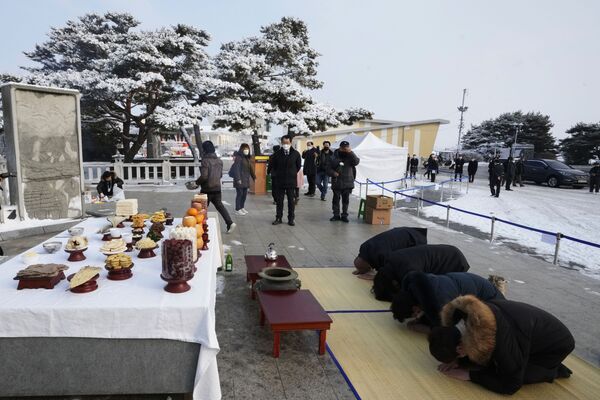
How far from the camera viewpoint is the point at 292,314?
3174 mm

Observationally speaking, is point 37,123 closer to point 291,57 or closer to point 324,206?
point 324,206

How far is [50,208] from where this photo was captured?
7012 mm

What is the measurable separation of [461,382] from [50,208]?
7.19m

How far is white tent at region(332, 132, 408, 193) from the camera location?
1698cm

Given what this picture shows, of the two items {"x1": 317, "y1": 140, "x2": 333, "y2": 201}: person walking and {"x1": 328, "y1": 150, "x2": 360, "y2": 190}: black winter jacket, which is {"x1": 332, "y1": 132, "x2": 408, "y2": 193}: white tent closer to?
{"x1": 317, "y1": 140, "x2": 333, "y2": 201}: person walking

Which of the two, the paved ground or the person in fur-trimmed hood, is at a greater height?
the person in fur-trimmed hood

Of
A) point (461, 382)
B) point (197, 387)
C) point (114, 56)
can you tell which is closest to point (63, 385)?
point (197, 387)

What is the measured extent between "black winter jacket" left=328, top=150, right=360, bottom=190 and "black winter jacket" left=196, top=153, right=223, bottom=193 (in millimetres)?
2747

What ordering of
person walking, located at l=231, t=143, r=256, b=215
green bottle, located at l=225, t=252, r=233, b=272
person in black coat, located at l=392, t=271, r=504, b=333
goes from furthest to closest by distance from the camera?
person walking, located at l=231, t=143, r=256, b=215 < green bottle, located at l=225, t=252, r=233, b=272 < person in black coat, located at l=392, t=271, r=504, b=333

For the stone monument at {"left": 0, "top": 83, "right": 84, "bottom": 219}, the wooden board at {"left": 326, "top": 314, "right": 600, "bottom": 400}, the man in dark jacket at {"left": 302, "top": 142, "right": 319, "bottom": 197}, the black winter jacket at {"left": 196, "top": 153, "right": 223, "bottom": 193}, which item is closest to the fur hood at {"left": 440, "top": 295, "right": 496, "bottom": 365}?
the wooden board at {"left": 326, "top": 314, "right": 600, "bottom": 400}

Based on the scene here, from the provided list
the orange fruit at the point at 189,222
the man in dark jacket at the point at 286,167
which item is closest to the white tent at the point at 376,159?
the man in dark jacket at the point at 286,167

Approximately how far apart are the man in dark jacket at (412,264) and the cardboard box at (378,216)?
4.40m

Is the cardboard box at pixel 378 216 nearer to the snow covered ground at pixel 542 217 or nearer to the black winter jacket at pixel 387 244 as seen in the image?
the snow covered ground at pixel 542 217

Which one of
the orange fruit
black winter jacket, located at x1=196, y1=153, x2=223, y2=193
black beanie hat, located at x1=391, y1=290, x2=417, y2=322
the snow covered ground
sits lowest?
the snow covered ground
